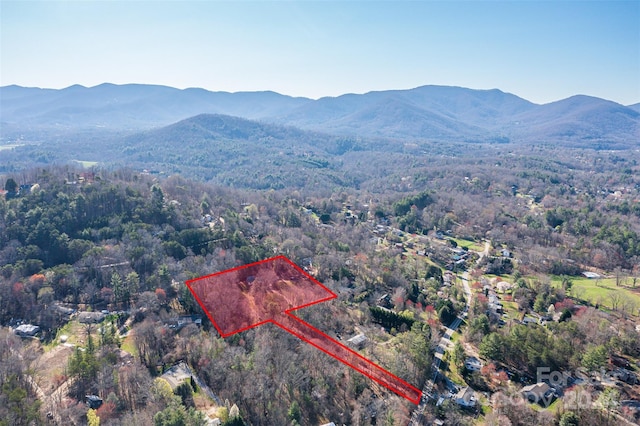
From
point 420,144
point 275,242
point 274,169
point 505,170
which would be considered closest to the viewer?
point 275,242

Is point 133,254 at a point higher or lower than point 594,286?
higher

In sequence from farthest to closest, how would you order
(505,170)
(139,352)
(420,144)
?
(420,144), (505,170), (139,352)

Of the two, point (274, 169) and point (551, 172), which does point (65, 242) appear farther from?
→ point (551, 172)

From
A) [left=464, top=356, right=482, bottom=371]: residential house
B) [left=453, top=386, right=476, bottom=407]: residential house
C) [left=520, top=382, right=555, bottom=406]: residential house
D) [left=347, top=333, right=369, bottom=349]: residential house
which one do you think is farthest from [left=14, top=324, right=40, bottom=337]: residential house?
[left=520, top=382, right=555, bottom=406]: residential house

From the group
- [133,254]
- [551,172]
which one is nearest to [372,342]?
[133,254]

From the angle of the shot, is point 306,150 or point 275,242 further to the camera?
point 306,150

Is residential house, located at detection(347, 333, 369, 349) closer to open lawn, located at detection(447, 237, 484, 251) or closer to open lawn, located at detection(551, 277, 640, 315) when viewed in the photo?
open lawn, located at detection(551, 277, 640, 315)
